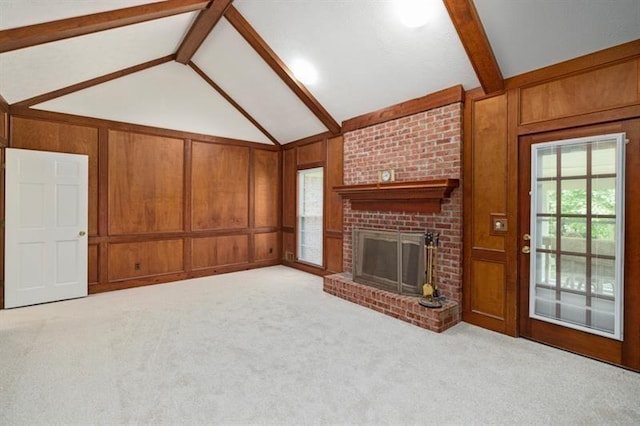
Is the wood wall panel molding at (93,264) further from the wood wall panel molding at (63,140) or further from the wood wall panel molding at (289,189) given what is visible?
the wood wall panel molding at (289,189)

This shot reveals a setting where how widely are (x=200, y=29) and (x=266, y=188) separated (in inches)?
122

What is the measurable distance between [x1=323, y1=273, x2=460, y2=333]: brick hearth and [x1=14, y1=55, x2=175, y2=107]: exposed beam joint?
431 centimetres

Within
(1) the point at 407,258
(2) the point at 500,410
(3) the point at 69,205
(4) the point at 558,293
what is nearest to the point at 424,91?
(1) the point at 407,258

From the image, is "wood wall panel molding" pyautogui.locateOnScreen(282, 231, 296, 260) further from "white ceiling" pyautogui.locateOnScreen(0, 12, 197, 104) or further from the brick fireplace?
"white ceiling" pyautogui.locateOnScreen(0, 12, 197, 104)

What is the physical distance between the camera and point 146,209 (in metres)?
5.00

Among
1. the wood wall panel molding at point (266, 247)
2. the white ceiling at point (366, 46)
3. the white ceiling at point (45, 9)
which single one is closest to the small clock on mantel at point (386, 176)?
the white ceiling at point (366, 46)

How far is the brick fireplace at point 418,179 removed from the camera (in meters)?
3.51

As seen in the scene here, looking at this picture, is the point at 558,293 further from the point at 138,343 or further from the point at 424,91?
the point at 138,343

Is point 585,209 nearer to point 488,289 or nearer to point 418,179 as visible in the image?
point 488,289

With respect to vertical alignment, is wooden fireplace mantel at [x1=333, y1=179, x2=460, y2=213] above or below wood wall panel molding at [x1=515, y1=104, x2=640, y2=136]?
below

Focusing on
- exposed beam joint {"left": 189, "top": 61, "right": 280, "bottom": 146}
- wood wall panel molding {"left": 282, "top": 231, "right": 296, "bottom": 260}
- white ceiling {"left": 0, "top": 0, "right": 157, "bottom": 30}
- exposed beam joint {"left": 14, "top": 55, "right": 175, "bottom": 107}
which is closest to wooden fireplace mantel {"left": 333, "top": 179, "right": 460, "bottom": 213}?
wood wall panel molding {"left": 282, "top": 231, "right": 296, "bottom": 260}

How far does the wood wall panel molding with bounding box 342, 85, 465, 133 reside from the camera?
3498 millimetres

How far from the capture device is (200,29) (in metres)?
4.05

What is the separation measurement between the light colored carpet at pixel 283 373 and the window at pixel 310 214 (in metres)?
2.24
